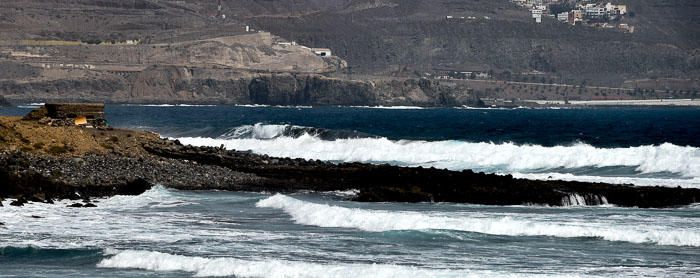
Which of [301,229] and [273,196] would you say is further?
[273,196]

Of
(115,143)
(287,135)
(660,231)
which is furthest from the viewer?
(287,135)

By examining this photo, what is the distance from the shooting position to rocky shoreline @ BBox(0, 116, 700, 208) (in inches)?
1649

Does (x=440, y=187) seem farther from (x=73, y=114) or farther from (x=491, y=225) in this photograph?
(x=73, y=114)

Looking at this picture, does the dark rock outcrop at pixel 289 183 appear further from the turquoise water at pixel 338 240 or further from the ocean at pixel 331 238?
the turquoise water at pixel 338 240

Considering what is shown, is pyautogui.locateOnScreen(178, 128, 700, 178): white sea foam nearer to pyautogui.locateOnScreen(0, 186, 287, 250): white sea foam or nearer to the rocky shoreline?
the rocky shoreline

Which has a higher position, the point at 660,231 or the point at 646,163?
the point at 660,231

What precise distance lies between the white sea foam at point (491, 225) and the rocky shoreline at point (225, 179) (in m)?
5.07

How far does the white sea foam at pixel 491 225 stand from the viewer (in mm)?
33156

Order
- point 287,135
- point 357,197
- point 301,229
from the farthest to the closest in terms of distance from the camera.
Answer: point 287,135 < point 357,197 < point 301,229

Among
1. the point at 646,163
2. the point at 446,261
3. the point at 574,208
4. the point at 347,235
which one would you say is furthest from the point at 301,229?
the point at 646,163

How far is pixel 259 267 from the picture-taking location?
28406 millimetres

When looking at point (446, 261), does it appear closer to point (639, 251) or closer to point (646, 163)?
point (639, 251)

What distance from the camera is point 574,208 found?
4091 cm

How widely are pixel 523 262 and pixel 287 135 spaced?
59.7 m
